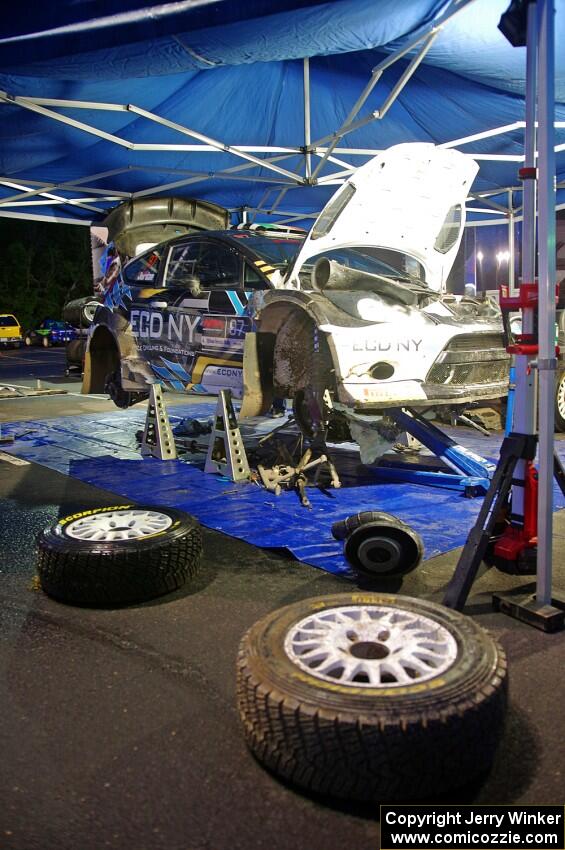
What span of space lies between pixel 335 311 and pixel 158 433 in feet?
8.43

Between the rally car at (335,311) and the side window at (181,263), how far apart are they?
0.01 metres

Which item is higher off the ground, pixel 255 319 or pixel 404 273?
pixel 404 273

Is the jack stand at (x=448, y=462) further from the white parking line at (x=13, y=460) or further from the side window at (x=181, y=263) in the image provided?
the white parking line at (x=13, y=460)

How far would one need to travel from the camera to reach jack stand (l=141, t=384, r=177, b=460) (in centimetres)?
659

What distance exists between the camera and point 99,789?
192cm

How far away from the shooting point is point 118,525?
145 inches

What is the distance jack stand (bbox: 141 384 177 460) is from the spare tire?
1.46 metres

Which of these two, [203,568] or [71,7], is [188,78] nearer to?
[71,7]

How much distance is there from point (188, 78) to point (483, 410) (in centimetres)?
559

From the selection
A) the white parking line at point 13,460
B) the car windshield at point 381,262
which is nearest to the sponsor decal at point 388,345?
the car windshield at point 381,262

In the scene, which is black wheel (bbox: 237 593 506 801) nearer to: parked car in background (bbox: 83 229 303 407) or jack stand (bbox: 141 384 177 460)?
parked car in background (bbox: 83 229 303 407)

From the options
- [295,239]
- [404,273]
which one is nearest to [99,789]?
[404,273]

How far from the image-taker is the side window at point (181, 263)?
6258mm

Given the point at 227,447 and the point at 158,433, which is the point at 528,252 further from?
the point at 158,433
